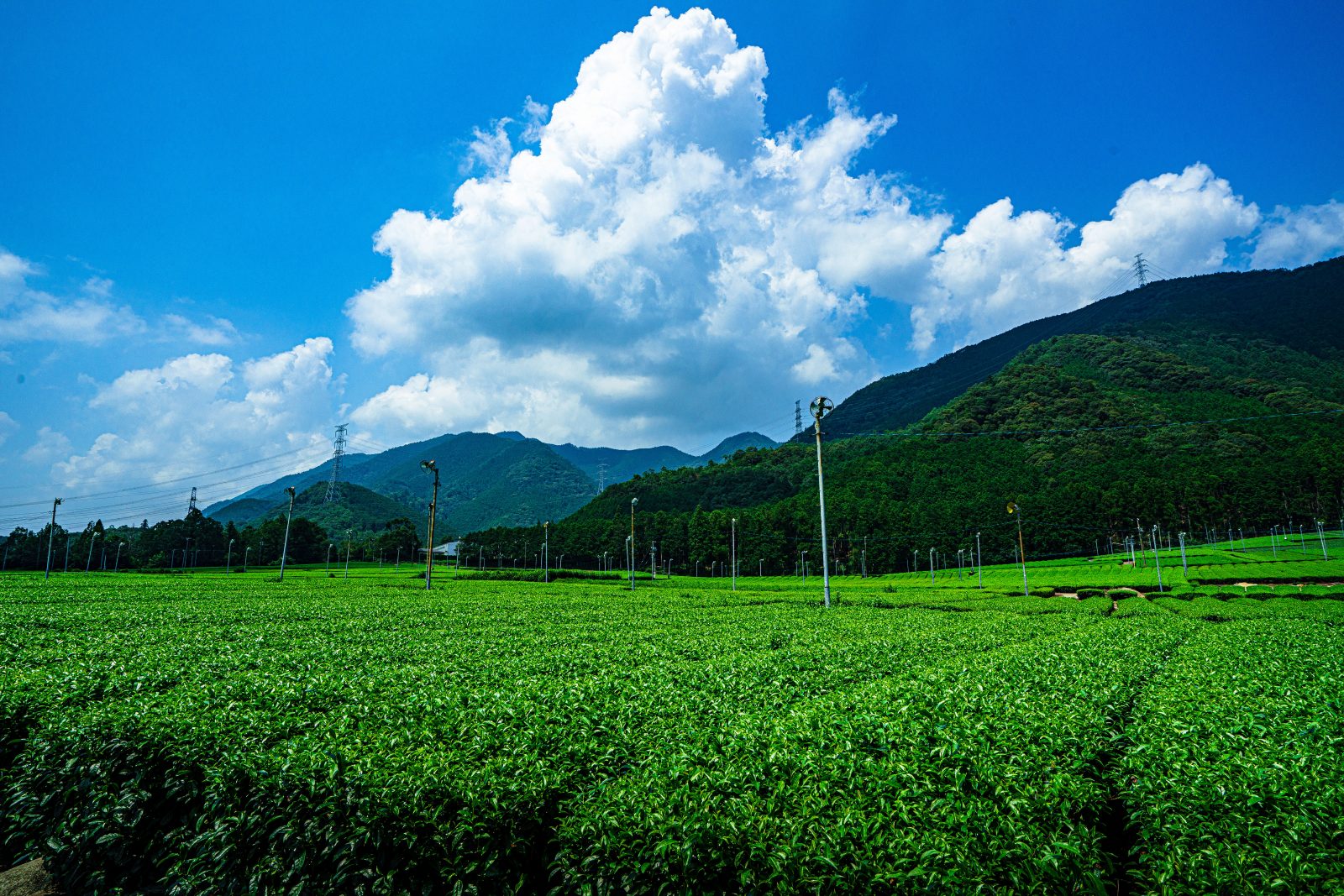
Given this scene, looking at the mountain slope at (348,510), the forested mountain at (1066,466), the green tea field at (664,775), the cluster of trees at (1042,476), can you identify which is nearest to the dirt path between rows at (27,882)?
the green tea field at (664,775)

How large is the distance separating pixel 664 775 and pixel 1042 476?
14006cm

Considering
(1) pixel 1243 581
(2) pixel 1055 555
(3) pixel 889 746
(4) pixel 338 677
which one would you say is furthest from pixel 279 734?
(2) pixel 1055 555

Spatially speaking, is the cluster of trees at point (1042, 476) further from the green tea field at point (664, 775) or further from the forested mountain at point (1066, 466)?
the green tea field at point (664, 775)

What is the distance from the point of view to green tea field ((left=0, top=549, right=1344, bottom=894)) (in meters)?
3.53

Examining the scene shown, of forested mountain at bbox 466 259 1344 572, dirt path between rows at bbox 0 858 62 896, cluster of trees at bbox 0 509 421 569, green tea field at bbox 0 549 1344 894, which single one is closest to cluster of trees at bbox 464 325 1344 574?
forested mountain at bbox 466 259 1344 572

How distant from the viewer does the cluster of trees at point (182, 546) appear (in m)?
92.4

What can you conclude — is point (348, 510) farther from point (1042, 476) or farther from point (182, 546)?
point (1042, 476)

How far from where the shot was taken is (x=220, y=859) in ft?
15.2

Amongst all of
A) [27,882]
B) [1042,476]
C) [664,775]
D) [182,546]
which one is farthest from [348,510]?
[664,775]

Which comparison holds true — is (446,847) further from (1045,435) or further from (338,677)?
(1045,435)

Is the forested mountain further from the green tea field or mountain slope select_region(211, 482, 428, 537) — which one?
the green tea field

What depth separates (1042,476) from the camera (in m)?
123

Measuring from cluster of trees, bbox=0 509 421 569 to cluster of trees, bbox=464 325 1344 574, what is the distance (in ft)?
89.1

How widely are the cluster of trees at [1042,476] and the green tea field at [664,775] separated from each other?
94875mm
